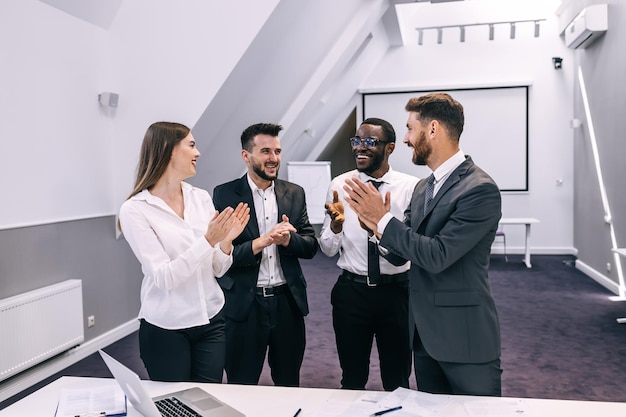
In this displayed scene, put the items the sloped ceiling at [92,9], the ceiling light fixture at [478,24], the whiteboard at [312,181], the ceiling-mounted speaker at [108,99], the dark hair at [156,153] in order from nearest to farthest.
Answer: the dark hair at [156,153] → the sloped ceiling at [92,9] → the ceiling-mounted speaker at [108,99] → the whiteboard at [312,181] → the ceiling light fixture at [478,24]

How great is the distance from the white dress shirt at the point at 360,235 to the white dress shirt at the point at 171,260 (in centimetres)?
66

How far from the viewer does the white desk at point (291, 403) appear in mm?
1531

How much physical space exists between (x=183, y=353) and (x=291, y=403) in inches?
24.1

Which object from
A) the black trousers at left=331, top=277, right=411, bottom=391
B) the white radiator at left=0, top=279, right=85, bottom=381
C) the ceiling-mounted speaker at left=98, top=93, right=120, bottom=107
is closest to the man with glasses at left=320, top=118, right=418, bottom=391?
the black trousers at left=331, top=277, right=411, bottom=391

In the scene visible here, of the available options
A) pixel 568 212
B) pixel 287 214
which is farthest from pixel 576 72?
pixel 287 214

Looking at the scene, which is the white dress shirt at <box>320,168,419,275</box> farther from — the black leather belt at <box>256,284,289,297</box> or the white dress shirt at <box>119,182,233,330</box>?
the white dress shirt at <box>119,182,233,330</box>

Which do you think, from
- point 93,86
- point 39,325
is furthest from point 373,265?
point 93,86

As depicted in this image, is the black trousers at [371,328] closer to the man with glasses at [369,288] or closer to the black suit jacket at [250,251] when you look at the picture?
the man with glasses at [369,288]

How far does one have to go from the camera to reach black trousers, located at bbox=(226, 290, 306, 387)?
2484 millimetres

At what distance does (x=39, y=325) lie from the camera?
361cm

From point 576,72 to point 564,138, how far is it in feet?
3.68

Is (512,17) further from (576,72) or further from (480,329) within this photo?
(480,329)

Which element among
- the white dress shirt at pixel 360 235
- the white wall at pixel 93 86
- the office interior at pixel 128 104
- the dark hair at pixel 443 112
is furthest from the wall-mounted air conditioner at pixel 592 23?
the dark hair at pixel 443 112

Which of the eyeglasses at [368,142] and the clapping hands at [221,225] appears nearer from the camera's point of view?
the clapping hands at [221,225]
